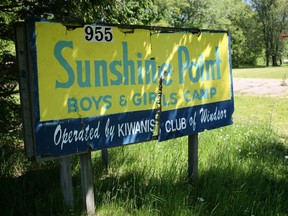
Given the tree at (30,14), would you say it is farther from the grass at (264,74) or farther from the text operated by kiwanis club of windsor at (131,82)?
the grass at (264,74)

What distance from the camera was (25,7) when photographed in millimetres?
4316

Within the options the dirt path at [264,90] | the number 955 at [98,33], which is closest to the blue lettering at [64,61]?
the number 955 at [98,33]

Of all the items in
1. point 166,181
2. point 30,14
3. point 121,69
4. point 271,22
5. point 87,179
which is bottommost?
point 166,181

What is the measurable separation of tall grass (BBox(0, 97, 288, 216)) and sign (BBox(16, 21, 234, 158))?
553mm

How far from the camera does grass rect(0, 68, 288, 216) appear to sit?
10.3 feet

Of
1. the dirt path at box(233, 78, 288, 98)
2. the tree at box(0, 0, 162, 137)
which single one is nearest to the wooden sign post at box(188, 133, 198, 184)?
the tree at box(0, 0, 162, 137)

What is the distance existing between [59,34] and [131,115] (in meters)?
0.85

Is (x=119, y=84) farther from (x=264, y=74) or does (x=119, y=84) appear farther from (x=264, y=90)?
(x=264, y=74)

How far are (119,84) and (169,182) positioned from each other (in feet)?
3.93

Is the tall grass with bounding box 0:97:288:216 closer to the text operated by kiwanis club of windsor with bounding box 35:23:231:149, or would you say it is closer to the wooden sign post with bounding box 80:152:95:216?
the wooden sign post with bounding box 80:152:95:216

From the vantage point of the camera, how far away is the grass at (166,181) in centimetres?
313

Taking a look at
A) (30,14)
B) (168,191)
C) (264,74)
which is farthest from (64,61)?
(264,74)

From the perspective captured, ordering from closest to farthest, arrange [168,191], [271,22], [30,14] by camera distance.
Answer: [168,191]
[30,14]
[271,22]

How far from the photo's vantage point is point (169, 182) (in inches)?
140
